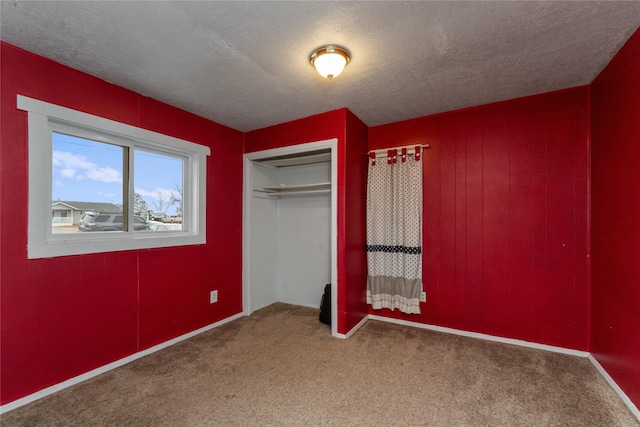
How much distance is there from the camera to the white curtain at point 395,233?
2.92 metres

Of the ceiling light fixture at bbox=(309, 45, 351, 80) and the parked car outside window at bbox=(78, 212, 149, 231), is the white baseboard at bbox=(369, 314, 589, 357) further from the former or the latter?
the parked car outside window at bbox=(78, 212, 149, 231)

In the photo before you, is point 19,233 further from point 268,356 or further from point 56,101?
point 268,356

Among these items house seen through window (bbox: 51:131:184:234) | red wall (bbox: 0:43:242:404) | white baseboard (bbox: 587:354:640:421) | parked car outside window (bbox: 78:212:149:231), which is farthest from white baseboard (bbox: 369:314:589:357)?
parked car outside window (bbox: 78:212:149:231)

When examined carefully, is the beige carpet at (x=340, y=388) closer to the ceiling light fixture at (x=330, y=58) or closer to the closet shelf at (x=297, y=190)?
the closet shelf at (x=297, y=190)

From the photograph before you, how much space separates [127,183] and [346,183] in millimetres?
1985

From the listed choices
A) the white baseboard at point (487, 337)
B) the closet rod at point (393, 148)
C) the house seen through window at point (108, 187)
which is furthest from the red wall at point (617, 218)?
the house seen through window at point (108, 187)

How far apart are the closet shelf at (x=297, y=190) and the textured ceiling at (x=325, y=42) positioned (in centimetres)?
110

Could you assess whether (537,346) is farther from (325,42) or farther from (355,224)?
(325,42)

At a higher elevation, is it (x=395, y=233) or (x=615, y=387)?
(x=395, y=233)

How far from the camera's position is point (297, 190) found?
139 inches

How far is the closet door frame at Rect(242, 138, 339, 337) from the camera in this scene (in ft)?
9.02

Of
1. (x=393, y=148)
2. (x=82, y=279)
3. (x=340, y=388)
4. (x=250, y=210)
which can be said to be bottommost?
(x=340, y=388)

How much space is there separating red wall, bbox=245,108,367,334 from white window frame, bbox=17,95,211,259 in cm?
87

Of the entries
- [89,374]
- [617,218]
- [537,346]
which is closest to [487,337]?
[537,346]
